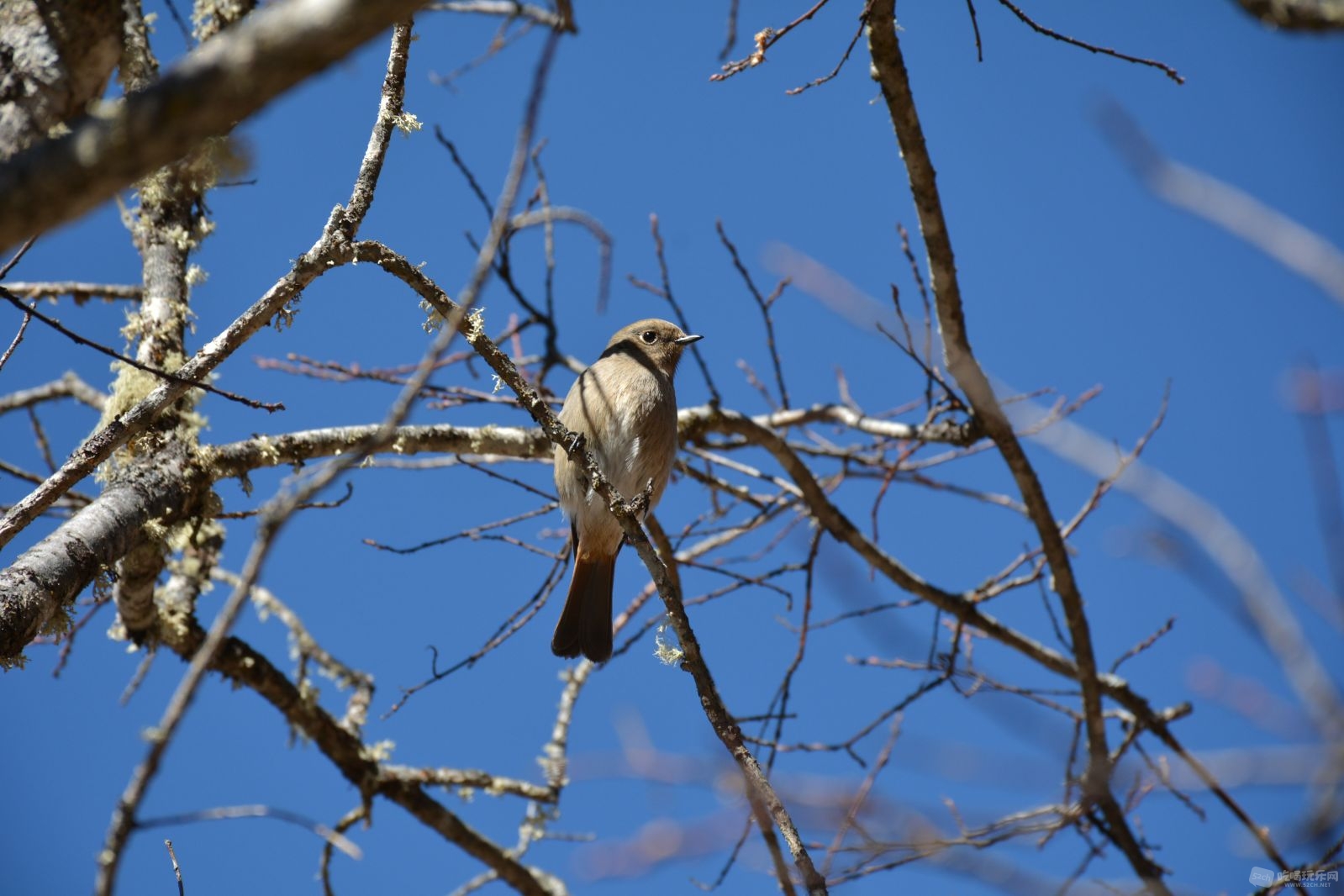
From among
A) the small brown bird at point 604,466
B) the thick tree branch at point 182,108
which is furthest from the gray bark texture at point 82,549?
the thick tree branch at point 182,108

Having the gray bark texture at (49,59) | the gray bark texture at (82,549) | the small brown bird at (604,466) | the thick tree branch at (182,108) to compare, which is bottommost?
the thick tree branch at (182,108)

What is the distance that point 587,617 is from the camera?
441cm

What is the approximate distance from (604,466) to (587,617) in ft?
2.25

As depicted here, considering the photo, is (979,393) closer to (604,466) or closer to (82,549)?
(604,466)

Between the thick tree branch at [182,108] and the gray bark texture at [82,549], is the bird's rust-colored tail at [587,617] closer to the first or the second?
the gray bark texture at [82,549]

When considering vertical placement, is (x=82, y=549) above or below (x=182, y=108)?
above

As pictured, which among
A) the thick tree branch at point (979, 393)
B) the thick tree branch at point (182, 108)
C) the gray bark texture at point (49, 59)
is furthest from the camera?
the thick tree branch at point (979, 393)

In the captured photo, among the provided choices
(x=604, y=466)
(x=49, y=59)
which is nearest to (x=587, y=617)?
(x=604, y=466)

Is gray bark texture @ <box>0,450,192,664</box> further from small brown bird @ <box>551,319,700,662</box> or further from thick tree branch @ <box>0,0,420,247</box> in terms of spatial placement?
thick tree branch @ <box>0,0,420,247</box>

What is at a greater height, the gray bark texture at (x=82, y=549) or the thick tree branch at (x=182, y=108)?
the gray bark texture at (x=82, y=549)

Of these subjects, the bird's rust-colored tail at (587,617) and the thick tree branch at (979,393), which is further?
the bird's rust-colored tail at (587,617)

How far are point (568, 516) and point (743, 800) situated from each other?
206 centimetres

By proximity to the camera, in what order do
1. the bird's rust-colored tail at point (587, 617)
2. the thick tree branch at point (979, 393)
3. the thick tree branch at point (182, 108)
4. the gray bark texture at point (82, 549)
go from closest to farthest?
1. the thick tree branch at point (182, 108)
2. the gray bark texture at point (82, 549)
3. the thick tree branch at point (979, 393)
4. the bird's rust-colored tail at point (587, 617)

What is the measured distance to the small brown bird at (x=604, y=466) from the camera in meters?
4.40
